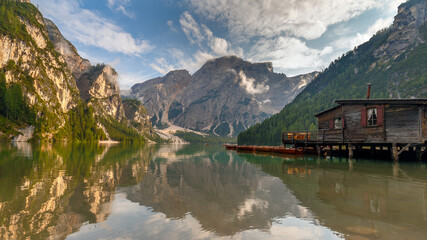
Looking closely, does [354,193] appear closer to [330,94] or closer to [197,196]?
[197,196]

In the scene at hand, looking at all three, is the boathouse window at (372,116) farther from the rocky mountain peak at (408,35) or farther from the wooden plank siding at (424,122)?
the rocky mountain peak at (408,35)

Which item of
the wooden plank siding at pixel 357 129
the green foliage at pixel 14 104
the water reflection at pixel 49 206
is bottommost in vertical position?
the water reflection at pixel 49 206

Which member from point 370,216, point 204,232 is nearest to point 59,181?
point 204,232

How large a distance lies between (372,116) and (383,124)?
6.47 ft

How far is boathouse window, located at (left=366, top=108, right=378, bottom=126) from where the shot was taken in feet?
107

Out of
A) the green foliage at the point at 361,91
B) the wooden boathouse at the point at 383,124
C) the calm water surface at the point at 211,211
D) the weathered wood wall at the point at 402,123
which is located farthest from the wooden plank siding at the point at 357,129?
the green foliage at the point at 361,91

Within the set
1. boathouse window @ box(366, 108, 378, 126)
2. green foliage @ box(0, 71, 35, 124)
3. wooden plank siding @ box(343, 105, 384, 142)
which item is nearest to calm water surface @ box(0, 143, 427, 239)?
wooden plank siding @ box(343, 105, 384, 142)

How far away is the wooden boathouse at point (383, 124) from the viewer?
29203 millimetres

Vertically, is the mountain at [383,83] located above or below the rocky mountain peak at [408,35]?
below

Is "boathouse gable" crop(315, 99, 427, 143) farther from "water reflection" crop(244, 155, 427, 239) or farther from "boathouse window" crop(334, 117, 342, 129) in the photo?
"water reflection" crop(244, 155, 427, 239)

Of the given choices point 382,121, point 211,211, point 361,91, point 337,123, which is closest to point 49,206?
point 211,211

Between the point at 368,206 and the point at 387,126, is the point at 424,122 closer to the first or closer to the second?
the point at 387,126

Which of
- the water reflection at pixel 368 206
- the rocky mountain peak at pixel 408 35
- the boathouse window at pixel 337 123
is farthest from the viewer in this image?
the rocky mountain peak at pixel 408 35

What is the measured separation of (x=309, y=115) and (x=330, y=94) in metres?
56.1
